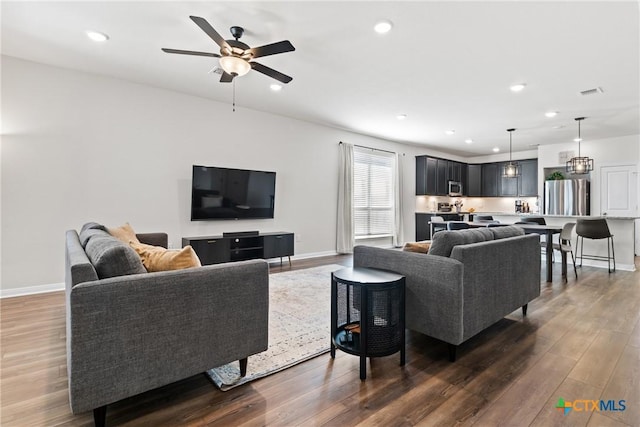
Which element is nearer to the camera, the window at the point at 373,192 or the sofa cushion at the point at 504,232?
the sofa cushion at the point at 504,232

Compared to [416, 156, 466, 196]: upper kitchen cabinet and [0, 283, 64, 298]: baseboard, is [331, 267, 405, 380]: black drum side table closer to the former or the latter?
[0, 283, 64, 298]: baseboard

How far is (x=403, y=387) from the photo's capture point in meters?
1.93

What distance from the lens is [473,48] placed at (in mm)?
3305

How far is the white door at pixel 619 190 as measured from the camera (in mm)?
7133

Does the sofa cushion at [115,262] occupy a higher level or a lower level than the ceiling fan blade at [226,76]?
lower

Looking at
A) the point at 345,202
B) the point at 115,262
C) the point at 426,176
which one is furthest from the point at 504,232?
the point at 426,176

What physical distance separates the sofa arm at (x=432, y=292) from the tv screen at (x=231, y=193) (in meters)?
3.42

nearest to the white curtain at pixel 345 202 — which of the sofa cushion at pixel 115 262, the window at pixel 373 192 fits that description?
the window at pixel 373 192

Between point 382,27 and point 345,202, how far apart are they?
14.0 ft

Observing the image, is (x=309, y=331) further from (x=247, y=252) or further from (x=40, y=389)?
(x=247, y=252)

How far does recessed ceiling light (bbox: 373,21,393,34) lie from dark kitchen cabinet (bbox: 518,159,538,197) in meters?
8.03

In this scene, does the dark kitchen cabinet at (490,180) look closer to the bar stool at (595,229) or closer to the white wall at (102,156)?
the bar stool at (595,229)

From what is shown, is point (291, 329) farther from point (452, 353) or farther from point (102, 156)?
point (102, 156)

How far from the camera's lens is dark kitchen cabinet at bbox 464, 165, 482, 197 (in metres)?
10.1
